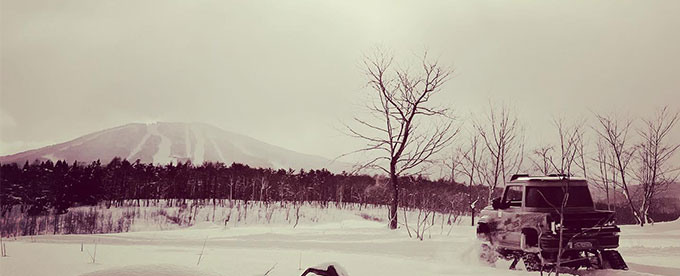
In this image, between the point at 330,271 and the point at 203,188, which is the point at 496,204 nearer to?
the point at 330,271

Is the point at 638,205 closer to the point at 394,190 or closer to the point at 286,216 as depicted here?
the point at 394,190

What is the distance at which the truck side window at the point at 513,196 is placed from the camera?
26.6ft

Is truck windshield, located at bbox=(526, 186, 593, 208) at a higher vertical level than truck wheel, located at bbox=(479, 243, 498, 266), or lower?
higher

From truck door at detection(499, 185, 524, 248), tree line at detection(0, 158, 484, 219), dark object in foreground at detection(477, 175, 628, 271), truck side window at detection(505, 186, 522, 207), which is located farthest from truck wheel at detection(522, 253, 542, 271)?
tree line at detection(0, 158, 484, 219)

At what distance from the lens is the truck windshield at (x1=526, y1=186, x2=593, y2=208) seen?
760 centimetres

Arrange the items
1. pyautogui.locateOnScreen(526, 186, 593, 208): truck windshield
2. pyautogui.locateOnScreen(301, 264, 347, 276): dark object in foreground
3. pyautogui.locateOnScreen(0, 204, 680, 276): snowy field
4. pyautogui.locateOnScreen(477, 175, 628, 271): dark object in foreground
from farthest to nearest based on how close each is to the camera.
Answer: pyautogui.locateOnScreen(526, 186, 593, 208): truck windshield
pyautogui.locateOnScreen(477, 175, 628, 271): dark object in foreground
pyautogui.locateOnScreen(0, 204, 680, 276): snowy field
pyautogui.locateOnScreen(301, 264, 347, 276): dark object in foreground

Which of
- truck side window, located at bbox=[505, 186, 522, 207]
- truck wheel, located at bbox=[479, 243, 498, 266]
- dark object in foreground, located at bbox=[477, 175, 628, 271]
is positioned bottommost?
truck wheel, located at bbox=[479, 243, 498, 266]

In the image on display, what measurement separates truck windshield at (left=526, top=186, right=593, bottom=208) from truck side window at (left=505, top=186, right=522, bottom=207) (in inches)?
13.5

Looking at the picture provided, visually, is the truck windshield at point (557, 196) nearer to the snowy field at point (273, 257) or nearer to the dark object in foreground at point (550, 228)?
the dark object in foreground at point (550, 228)

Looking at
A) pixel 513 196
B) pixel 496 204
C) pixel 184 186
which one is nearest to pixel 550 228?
pixel 496 204

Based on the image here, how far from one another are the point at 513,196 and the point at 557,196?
98cm

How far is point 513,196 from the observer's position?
28.3ft

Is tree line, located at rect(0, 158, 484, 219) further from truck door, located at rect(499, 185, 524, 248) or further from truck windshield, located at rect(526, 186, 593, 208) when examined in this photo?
truck windshield, located at rect(526, 186, 593, 208)

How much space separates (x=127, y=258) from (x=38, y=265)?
130cm
